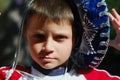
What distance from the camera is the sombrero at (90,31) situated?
178 centimetres

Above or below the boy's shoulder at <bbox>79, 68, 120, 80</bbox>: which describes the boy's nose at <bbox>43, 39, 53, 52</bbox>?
above

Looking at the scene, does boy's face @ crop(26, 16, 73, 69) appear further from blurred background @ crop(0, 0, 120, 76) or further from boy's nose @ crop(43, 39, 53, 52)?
blurred background @ crop(0, 0, 120, 76)

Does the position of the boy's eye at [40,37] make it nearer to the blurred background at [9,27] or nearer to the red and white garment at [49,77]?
the red and white garment at [49,77]

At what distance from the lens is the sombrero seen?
1778 millimetres

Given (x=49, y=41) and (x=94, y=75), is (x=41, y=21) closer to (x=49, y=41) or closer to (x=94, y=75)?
(x=49, y=41)

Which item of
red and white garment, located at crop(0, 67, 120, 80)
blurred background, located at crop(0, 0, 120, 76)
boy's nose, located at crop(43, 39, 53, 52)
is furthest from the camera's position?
blurred background, located at crop(0, 0, 120, 76)

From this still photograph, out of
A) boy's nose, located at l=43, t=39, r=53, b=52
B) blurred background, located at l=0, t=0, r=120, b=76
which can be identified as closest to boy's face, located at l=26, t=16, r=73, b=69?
boy's nose, located at l=43, t=39, r=53, b=52

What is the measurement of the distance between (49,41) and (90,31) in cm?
19

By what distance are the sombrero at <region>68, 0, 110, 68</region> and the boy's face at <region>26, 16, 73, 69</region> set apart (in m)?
0.07

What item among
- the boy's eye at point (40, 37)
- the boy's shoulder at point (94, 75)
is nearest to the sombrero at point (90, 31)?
the boy's shoulder at point (94, 75)

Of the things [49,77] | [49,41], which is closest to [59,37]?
[49,41]

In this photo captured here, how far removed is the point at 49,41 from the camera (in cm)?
174

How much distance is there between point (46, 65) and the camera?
177cm

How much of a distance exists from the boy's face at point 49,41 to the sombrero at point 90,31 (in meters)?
0.07
